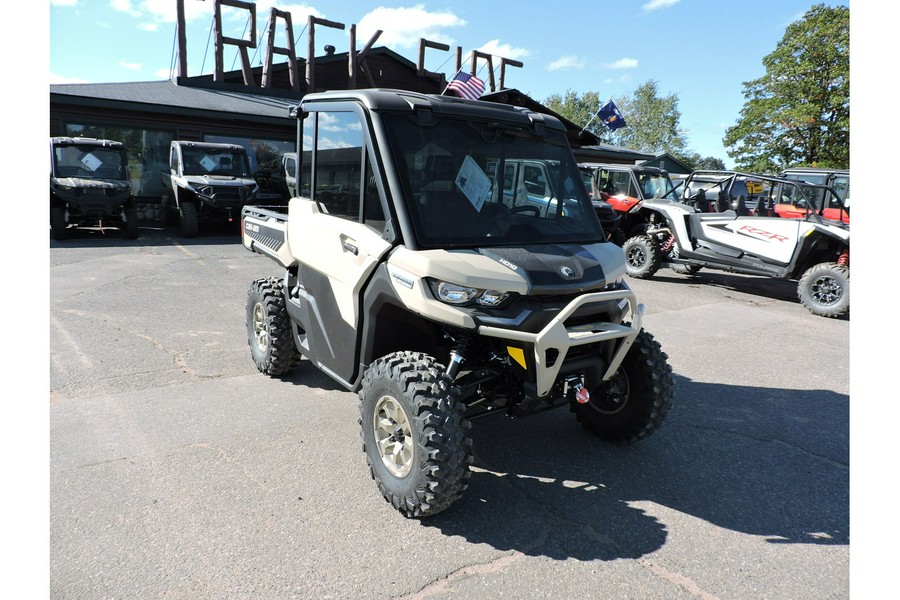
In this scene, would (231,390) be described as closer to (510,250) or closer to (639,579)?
(510,250)

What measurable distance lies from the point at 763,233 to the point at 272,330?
26.1 ft

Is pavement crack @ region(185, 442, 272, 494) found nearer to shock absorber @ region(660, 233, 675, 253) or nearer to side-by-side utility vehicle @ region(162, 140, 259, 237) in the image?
shock absorber @ region(660, 233, 675, 253)

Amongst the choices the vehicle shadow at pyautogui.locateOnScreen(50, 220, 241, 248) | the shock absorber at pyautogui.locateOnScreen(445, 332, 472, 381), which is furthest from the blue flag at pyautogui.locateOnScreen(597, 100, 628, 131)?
the shock absorber at pyautogui.locateOnScreen(445, 332, 472, 381)

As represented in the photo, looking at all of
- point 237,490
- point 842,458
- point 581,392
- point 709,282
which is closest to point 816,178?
point 709,282

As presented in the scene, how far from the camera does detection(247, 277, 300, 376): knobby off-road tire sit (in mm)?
4836

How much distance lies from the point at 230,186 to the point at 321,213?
1117 centimetres

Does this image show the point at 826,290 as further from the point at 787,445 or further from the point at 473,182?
the point at 473,182

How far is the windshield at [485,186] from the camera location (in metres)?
3.31

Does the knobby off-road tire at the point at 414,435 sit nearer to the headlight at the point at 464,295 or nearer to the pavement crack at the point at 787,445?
the headlight at the point at 464,295

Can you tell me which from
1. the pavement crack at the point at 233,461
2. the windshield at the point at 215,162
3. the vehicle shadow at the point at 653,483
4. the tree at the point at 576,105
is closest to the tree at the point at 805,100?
the windshield at the point at 215,162

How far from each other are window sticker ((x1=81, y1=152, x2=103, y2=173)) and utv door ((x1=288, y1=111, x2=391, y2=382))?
11481 millimetres

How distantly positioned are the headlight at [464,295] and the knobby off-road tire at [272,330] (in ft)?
7.35

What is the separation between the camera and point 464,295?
3.00 m

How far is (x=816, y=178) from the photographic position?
17.1 meters
